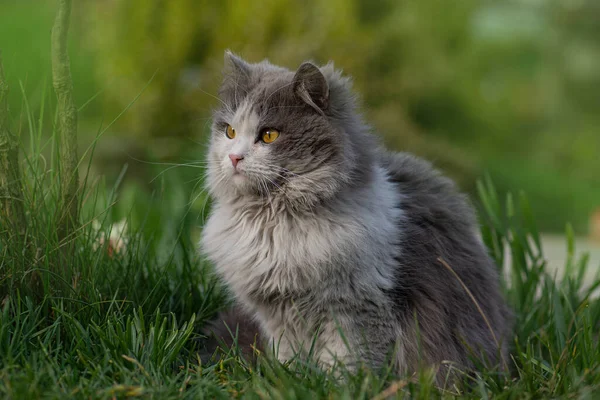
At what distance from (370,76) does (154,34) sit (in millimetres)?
2628

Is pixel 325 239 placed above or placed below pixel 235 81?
below

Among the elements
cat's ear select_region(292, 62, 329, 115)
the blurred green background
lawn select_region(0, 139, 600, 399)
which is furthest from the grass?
the blurred green background

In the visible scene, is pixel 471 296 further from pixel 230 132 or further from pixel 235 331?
pixel 230 132

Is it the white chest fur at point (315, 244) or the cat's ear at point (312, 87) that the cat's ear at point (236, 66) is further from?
the white chest fur at point (315, 244)

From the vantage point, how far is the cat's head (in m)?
2.24

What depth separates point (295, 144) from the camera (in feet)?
7.41

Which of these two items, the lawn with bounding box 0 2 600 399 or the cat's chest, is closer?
the lawn with bounding box 0 2 600 399

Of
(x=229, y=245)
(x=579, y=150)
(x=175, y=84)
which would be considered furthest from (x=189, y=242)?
(x=579, y=150)

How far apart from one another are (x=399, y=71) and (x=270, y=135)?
619 centimetres

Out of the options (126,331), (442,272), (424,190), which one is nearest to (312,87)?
(424,190)

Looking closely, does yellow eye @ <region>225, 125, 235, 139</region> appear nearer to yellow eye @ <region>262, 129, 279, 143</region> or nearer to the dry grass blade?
yellow eye @ <region>262, 129, 279, 143</region>

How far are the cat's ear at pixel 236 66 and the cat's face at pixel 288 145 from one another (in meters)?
0.13

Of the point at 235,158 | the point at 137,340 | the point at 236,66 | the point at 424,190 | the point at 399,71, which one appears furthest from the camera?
the point at 399,71

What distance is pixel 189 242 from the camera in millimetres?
3084
